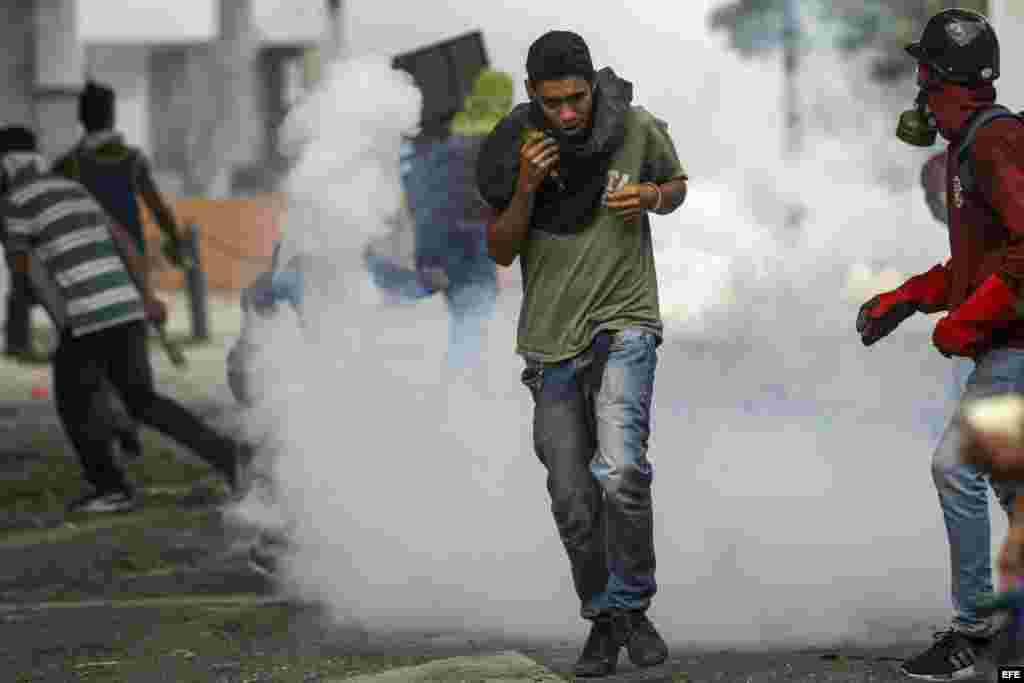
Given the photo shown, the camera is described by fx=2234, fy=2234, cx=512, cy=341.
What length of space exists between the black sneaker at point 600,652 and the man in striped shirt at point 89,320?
3894 millimetres

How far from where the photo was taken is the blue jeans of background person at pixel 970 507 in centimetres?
556

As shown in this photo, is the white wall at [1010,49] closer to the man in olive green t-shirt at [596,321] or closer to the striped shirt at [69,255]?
the man in olive green t-shirt at [596,321]

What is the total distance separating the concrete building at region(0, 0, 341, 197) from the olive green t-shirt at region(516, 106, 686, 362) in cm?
1798

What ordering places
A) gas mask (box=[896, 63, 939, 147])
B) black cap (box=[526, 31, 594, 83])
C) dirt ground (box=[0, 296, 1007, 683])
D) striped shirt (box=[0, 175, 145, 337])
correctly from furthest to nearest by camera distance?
1. striped shirt (box=[0, 175, 145, 337])
2. dirt ground (box=[0, 296, 1007, 683])
3. gas mask (box=[896, 63, 939, 147])
4. black cap (box=[526, 31, 594, 83])

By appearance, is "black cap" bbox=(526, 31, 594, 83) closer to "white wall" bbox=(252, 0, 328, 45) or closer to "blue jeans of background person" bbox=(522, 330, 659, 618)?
"blue jeans of background person" bbox=(522, 330, 659, 618)

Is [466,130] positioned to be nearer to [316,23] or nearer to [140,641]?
[140,641]

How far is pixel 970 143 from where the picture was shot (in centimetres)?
553

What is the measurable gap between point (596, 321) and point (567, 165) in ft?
1.38

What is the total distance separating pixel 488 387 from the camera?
27.9ft

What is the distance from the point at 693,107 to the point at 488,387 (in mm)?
11102

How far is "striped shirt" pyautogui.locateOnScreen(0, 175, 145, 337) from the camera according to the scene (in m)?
9.57

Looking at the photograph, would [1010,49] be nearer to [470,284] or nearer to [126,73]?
[470,284]

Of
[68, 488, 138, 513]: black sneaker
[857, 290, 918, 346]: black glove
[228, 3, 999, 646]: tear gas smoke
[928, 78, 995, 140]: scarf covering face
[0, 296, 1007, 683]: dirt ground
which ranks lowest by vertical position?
[68, 488, 138, 513]: black sneaker

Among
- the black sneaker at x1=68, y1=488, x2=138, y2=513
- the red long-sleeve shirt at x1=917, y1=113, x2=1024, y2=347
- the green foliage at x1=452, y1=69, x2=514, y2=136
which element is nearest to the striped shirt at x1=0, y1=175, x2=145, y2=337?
the black sneaker at x1=68, y1=488, x2=138, y2=513
